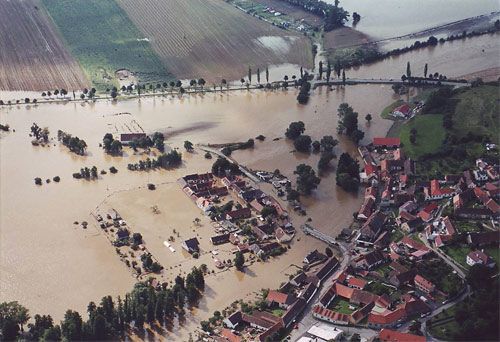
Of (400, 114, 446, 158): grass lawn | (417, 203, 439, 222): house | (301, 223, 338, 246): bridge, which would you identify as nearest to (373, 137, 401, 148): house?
(400, 114, 446, 158): grass lawn

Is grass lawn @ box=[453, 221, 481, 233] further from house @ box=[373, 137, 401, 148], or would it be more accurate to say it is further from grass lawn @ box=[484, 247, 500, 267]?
house @ box=[373, 137, 401, 148]

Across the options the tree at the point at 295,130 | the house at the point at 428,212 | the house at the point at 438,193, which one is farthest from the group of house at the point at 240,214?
the house at the point at 438,193

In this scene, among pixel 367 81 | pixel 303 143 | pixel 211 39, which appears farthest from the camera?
pixel 211 39

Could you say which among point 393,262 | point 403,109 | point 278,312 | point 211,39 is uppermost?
point 211,39

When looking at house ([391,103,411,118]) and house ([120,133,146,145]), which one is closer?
house ([120,133,146,145])

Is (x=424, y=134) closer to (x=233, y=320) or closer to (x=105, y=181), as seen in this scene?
(x=105, y=181)

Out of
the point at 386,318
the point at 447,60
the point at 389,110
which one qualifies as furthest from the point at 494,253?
the point at 447,60

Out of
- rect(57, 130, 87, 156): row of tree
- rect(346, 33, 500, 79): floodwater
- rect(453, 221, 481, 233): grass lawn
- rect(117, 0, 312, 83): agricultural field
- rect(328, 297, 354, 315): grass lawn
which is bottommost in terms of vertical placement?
rect(328, 297, 354, 315): grass lawn
